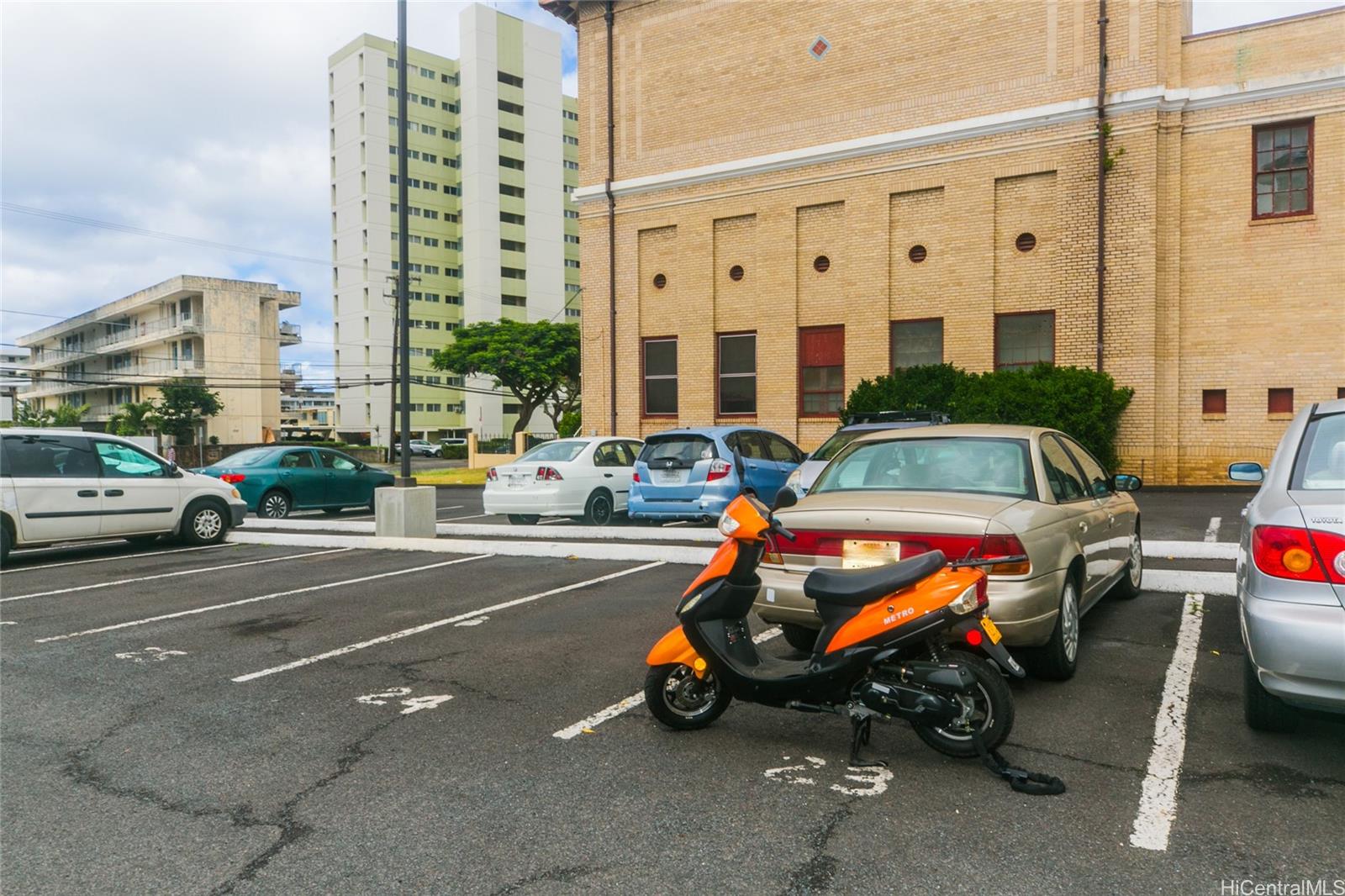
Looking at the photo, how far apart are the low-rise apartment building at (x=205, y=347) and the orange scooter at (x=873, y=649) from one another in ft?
231

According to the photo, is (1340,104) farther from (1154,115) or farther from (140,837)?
(140,837)

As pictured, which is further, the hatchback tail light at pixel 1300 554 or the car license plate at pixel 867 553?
the car license plate at pixel 867 553

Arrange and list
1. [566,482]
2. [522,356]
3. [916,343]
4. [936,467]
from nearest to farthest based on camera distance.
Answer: [936,467] → [566,482] → [916,343] → [522,356]

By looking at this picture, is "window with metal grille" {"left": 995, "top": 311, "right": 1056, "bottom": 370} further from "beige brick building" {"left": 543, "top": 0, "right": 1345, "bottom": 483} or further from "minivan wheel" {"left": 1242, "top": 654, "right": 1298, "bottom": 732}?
"minivan wheel" {"left": 1242, "top": 654, "right": 1298, "bottom": 732}

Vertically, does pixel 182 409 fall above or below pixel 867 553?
above

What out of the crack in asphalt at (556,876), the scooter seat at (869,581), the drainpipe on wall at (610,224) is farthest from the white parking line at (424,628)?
the drainpipe on wall at (610,224)

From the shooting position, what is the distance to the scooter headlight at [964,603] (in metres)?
3.85

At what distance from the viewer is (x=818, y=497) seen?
578 centimetres

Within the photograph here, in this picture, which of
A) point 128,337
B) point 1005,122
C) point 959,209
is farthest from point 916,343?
point 128,337

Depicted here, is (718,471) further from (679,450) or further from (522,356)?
(522,356)

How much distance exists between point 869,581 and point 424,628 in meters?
4.31

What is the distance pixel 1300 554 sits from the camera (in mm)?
3764

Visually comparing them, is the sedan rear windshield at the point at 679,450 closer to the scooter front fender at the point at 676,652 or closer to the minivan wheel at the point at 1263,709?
the scooter front fender at the point at 676,652

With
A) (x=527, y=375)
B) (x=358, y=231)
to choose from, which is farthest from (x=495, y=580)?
(x=358, y=231)
